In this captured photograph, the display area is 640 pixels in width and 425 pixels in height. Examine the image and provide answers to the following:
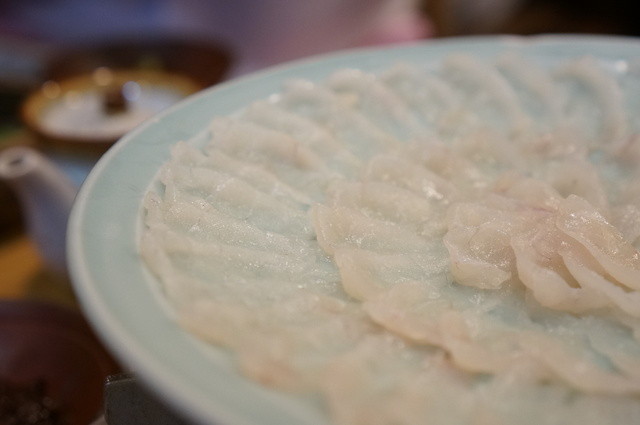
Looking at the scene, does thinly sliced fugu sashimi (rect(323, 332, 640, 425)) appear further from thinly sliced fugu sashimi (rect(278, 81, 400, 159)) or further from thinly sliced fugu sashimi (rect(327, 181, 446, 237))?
thinly sliced fugu sashimi (rect(278, 81, 400, 159))

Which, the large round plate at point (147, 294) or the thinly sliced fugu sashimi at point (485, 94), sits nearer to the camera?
the large round plate at point (147, 294)

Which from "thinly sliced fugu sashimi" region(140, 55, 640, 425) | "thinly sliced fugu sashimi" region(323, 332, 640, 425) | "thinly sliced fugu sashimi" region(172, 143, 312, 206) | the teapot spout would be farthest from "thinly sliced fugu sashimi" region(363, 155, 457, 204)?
the teapot spout

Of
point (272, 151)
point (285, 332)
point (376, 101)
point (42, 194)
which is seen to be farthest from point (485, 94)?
point (42, 194)

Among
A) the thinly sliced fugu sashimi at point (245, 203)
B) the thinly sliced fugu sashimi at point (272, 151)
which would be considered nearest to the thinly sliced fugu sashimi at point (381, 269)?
the thinly sliced fugu sashimi at point (245, 203)

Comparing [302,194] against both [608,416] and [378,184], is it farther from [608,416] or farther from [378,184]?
[608,416]

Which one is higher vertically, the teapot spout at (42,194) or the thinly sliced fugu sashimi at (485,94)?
the thinly sliced fugu sashimi at (485,94)

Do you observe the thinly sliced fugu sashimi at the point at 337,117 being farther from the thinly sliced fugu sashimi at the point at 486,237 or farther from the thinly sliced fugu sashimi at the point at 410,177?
the thinly sliced fugu sashimi at the point at 486,237
